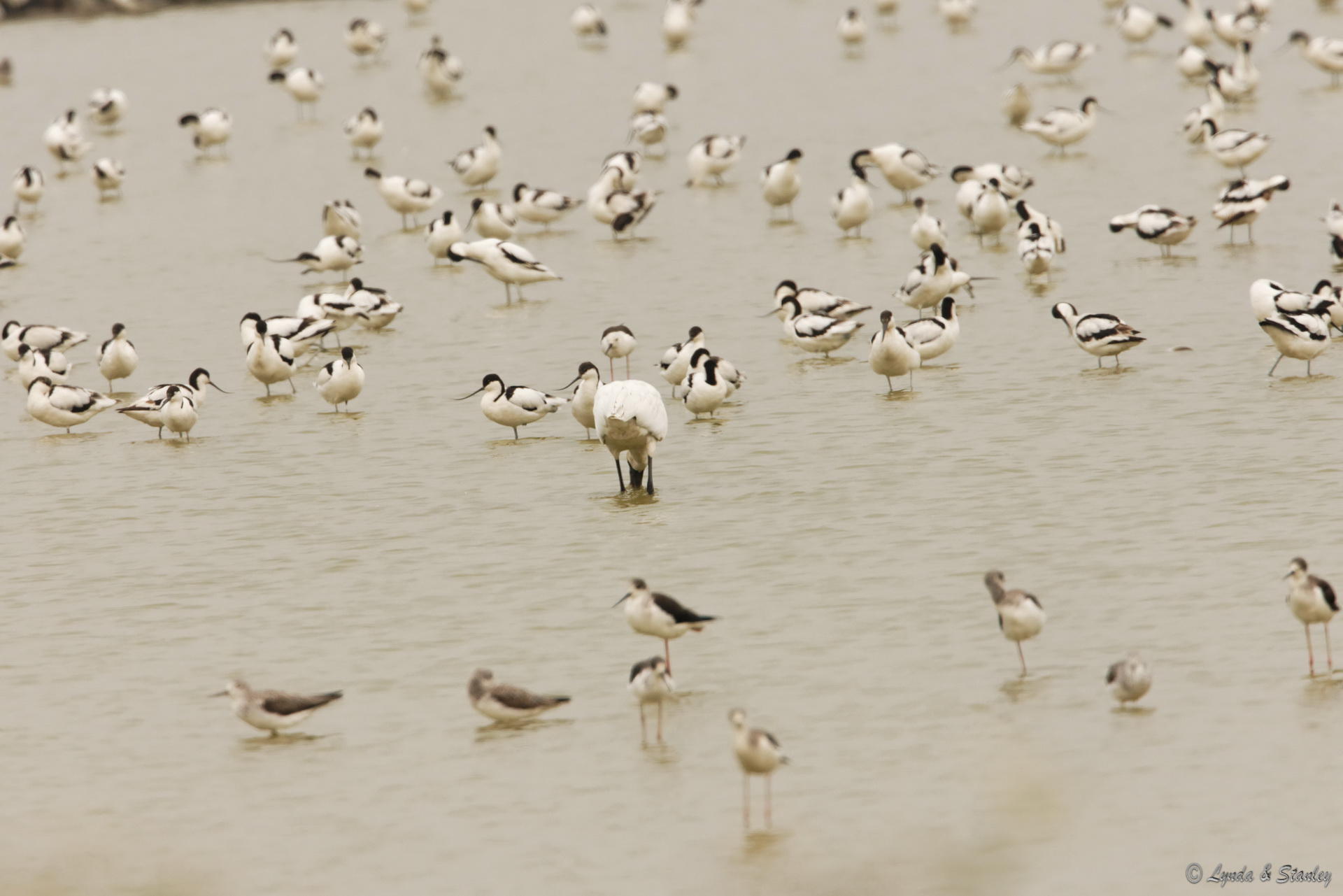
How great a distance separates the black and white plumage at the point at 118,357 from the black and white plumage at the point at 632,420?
843cm

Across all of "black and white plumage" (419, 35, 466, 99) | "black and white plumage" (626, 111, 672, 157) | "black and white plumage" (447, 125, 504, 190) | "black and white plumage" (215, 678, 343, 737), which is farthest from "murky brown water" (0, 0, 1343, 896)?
"black and white plumage" (419, 35, 466, 99)

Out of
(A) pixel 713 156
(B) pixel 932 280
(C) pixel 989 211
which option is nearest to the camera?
(B) pixel 932 280

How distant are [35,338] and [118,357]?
220cm

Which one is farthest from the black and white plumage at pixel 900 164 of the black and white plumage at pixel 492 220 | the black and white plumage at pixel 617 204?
the black and white plumage at pixel 492 220

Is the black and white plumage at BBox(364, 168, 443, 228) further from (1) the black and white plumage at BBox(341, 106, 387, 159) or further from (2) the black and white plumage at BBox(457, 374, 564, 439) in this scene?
(2) the black and white plumage at BBox(457, 374, 564, 439)

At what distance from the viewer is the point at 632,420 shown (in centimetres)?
1812

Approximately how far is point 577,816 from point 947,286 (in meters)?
15.5

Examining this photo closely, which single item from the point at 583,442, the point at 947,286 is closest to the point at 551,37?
the point at 947,286

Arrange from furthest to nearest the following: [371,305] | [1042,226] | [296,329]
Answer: [1042,226]
[371,305]
[296,329]

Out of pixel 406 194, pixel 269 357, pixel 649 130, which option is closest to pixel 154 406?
pixel 269 357

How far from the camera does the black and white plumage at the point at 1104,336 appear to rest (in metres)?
22.2

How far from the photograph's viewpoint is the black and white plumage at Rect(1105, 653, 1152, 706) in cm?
1227

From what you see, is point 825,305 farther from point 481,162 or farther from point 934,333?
point 481,162

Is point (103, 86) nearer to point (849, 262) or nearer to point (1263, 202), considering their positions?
Result: point (849, 262)
